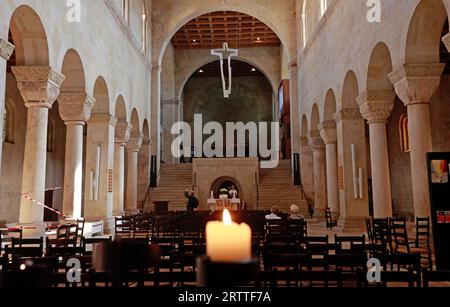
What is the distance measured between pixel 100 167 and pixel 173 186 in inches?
362

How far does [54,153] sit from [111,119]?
7831mm

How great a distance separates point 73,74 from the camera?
13.5 metres

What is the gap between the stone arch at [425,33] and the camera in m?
9.32

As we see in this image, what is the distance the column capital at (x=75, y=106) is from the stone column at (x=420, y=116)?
9.38m

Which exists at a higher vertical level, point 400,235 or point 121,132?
point 121,132

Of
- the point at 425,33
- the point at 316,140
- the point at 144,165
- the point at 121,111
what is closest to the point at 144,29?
the point at 121,111

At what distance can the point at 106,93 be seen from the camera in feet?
52.4

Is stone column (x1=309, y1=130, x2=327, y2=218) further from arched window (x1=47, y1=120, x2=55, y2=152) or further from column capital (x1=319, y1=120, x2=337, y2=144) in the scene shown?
arched window (x1=47, y1=120, x2=55, y2=152)

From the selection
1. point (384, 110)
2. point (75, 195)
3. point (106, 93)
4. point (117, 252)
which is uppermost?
point (106, 93)

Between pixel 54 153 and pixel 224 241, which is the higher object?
pixel 54 153

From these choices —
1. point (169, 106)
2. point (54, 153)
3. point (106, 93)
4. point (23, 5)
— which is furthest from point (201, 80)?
point (23, 5)

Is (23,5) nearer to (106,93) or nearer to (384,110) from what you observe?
(106,93)

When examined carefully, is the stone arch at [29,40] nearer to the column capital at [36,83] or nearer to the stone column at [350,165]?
the column capital at [36,83]

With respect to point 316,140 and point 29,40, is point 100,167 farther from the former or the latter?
point 316,140
